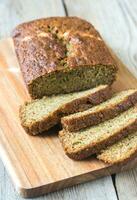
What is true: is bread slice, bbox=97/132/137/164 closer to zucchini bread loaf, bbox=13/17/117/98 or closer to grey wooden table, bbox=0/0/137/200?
zucchini bread loaf, bbox=13/17/117/98

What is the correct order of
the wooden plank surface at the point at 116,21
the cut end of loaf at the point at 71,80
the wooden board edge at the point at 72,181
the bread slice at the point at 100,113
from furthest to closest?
the wooden plank surface at the point at 116,21
the cut end of loaf at the point at 71,80
the bread slice at the point at 100,113
the wooden board edge at the point at 72,181

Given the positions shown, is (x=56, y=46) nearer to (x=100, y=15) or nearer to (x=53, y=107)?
(x=53, y=107)

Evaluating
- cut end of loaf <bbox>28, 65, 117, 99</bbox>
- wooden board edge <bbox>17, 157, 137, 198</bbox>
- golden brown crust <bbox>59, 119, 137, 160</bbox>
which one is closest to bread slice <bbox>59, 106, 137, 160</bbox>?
golden brown crust <bbox>59, 119, 137, 160</bbox>

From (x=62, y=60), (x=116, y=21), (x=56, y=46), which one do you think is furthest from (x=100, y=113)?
(x=116, y=21)

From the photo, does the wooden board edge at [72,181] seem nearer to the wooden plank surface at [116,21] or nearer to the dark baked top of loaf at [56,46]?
the dark baked top of loaf at [56,46]

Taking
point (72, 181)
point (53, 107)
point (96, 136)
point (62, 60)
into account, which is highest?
point (62, 60)

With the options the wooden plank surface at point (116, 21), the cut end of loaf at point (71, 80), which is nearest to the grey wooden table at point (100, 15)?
the wooden plank surface at point (116, 21)

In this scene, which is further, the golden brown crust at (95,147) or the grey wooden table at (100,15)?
the grey wooden table at (100,15)

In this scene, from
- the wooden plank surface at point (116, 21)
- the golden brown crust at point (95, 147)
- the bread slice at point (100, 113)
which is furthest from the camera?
the wooden plank surface at point (116, 21)

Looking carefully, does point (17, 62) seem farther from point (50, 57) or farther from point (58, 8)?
point (58, 8)
